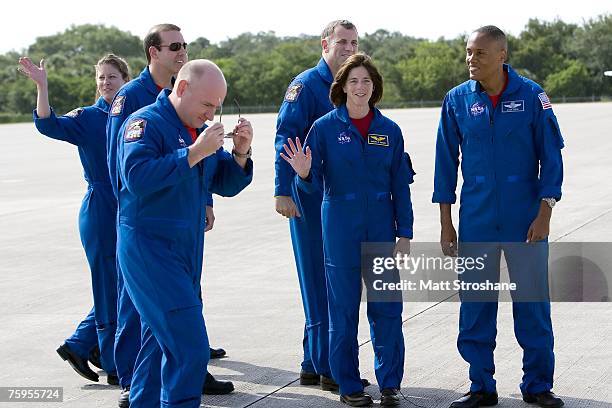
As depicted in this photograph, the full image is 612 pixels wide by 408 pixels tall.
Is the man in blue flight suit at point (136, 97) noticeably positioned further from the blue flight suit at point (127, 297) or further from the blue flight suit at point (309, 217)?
the blue flight suit at point (309, 217)

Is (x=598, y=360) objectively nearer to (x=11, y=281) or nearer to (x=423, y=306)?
(x=423, y=306)

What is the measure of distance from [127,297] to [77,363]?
101cm

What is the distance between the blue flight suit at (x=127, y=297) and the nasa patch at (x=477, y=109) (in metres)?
1.73

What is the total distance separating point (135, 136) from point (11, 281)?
5.88 m

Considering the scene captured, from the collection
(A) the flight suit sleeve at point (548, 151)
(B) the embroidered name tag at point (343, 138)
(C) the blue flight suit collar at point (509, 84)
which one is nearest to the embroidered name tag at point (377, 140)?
(B) the embroidered name tag at point (343, 138)

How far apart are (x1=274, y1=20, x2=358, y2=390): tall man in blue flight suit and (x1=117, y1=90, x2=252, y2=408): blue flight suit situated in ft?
4.85

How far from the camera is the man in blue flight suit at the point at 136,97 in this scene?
573 cm

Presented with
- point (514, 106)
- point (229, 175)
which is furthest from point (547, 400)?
point (229, 175)

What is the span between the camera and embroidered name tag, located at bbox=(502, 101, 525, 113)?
5586 mm

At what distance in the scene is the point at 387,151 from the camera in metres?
5.72

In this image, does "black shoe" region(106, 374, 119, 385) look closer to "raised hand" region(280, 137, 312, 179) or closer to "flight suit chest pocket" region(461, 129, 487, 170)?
"raised hand" region(280, 137, 312, 179)

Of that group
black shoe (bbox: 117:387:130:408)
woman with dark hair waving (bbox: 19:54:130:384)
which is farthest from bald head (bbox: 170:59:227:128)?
black shoe (bbox: 117:387:130:408)

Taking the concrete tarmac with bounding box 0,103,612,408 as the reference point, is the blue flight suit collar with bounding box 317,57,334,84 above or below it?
above

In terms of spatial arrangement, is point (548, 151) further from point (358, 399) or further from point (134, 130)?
point (134, 130)
